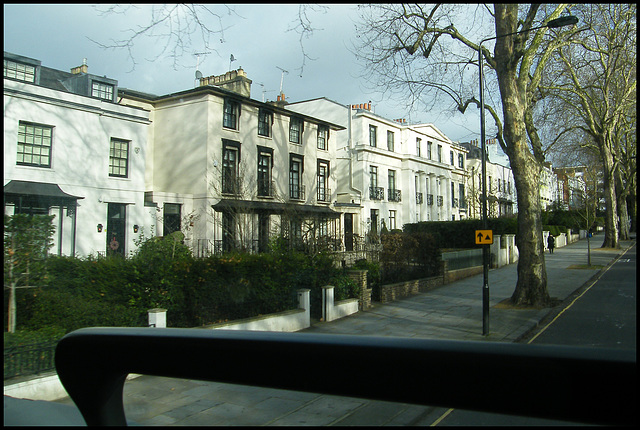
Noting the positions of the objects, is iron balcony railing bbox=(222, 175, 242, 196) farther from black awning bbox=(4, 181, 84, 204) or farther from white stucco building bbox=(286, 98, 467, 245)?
white stucco building bbox=(286, 98, 467, 245)

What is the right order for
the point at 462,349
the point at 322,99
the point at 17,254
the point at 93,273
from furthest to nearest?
the point at 322,99
the point at 93,273
the point at 17,254
the point at 462,349

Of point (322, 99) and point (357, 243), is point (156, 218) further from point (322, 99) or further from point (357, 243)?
point (322, 99)

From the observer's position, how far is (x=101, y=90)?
78.2ft

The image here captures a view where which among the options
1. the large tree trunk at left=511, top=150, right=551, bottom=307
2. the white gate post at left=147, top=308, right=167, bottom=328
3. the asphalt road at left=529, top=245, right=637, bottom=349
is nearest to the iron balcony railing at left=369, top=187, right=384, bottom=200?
the asphalt road at left=529, top=245, right=637, bottom=349

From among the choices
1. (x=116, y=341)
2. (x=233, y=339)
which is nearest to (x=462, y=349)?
(x=233, y=339)

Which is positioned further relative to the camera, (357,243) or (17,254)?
(357,243)

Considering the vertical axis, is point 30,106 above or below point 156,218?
above

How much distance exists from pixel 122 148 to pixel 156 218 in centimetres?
371

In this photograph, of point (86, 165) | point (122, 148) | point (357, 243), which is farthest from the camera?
point (122, 148)

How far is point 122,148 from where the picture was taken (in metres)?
21.9

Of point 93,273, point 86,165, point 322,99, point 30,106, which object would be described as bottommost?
point 93,273

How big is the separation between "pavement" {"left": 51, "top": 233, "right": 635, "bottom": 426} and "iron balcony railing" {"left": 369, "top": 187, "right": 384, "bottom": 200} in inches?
536

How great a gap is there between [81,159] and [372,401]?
21.5m

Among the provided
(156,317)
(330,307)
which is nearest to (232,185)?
(330,307)
